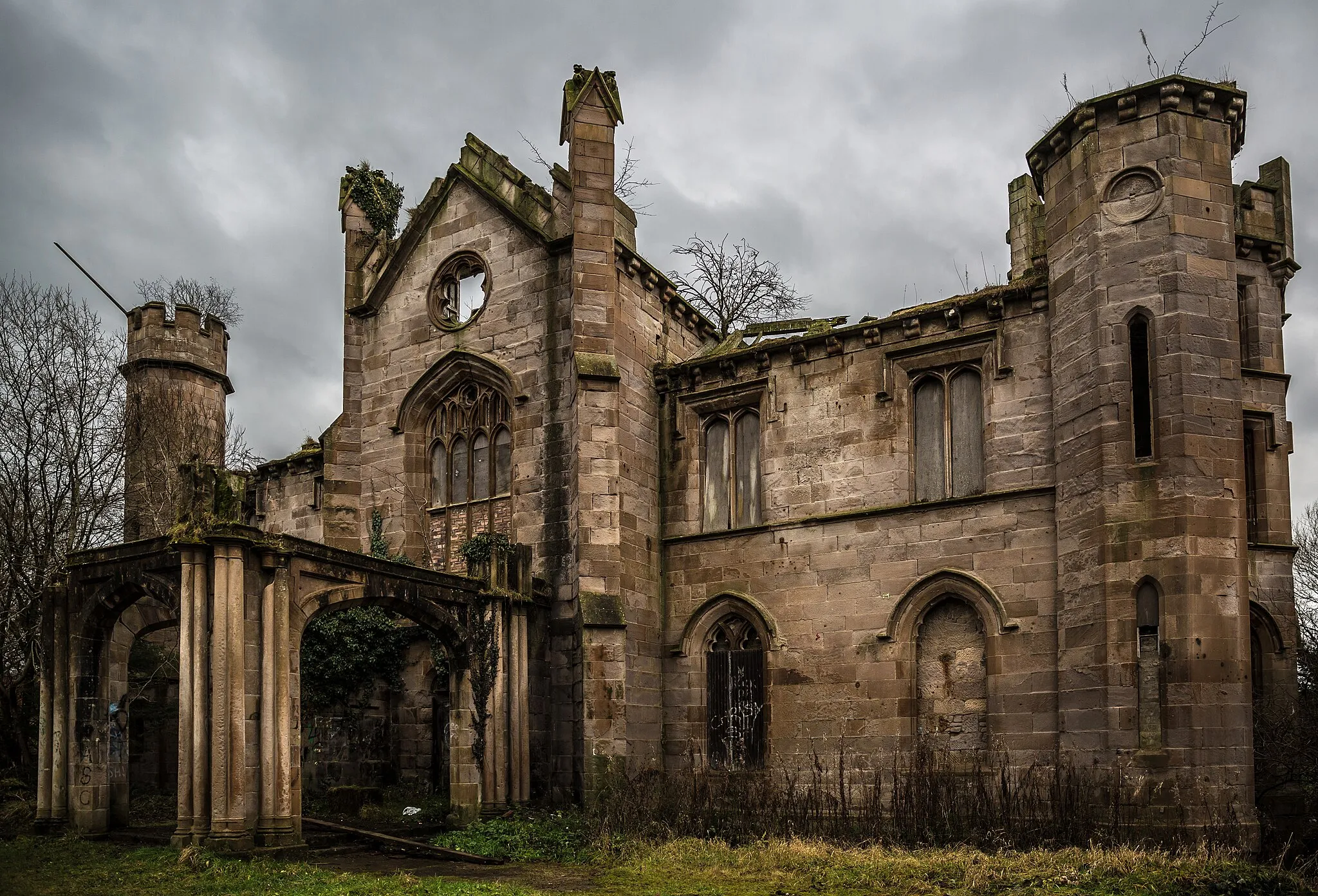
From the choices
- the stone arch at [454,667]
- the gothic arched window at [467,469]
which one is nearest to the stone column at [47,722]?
the stone arch at [454,667]

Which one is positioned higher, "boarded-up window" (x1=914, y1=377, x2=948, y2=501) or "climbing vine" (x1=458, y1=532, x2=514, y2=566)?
"boarded-up window" (x1=914, y1=377, x2=948, y2=501)

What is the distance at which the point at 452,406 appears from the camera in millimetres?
23312

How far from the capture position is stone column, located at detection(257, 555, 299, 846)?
15320 millimetres

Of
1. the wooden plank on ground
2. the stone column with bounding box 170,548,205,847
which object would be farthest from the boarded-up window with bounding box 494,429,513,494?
the stone column with bounding box 170,548,205,847

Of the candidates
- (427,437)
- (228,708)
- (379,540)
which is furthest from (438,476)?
(228,708)

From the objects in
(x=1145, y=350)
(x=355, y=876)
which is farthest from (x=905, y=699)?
(x=355, y=876)

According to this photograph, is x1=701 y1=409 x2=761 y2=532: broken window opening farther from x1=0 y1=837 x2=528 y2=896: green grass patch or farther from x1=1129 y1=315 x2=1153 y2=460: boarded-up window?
x1=0 y1=837 x2=528 y2=896: green grass patch

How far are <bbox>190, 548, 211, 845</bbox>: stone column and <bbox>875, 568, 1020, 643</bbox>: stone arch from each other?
988cm

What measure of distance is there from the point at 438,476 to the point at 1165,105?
14.1 m

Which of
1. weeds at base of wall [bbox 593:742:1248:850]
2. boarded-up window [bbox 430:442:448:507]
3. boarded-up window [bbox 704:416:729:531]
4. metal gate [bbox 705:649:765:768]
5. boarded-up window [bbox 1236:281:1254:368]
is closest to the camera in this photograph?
weeds at base of wall [bbox 593:742:1248:850]

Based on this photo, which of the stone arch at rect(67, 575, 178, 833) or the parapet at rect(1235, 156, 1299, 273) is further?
the parapet at rect(1235, 156, 1299, 273)

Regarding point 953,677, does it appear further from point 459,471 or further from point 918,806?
point 459,471

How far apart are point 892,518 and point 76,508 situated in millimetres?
15043

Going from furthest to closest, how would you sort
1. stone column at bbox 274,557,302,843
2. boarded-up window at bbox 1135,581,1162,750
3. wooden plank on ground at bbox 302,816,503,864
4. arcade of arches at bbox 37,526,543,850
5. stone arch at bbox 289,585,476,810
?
stone arch at bbox 289,585,476,810 → wooden plank on ground at bbox 302,816,503,864 → boarded-up window at bbox 1135,581,1162,750 → stone column at bbox 274,557,302,843 → arcade of arches at bbox 37,526,543,850
